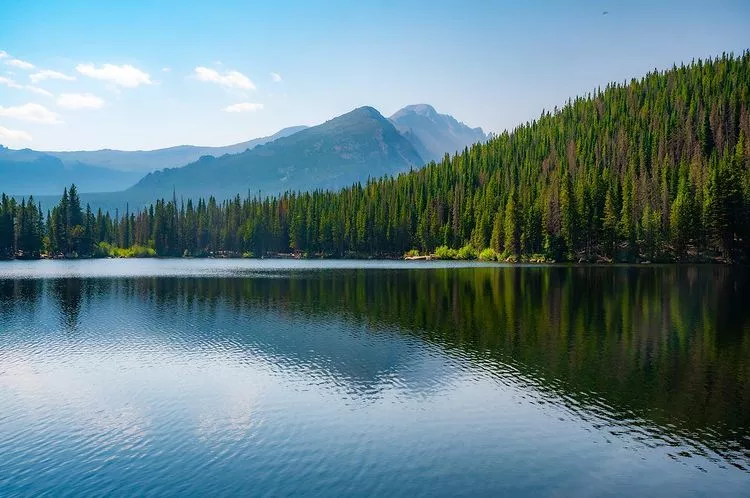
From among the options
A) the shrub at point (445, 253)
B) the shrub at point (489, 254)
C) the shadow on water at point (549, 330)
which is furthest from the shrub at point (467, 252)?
the shadow on water at point (549, 330)

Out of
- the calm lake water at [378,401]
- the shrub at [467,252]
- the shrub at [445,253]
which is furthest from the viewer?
the shrub at [445,253]

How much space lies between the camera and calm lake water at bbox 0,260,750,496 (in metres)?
21.0

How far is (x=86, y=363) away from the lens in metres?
39.1

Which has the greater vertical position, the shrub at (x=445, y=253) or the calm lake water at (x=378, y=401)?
the shrub at (x=445, y=253)

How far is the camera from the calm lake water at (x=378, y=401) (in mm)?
21031

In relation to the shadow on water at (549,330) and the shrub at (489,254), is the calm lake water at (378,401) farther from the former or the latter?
the shrub at (489,254)

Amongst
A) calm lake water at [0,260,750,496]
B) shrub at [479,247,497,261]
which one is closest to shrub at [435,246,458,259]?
shrub at [479,247,497,261]

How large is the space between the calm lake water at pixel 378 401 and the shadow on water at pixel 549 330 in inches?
9.1

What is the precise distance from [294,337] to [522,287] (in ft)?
159

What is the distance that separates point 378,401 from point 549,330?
81.8 ft

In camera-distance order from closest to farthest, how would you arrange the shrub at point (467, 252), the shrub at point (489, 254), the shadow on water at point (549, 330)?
1. the shadow on water at point (549, 330)
2. the shrub at point (489, 254)
3. the shrub at point (467, 252)

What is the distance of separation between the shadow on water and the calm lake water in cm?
23

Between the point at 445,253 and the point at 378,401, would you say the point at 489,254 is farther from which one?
the point at 378,401

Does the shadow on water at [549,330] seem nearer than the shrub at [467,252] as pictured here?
Yes
